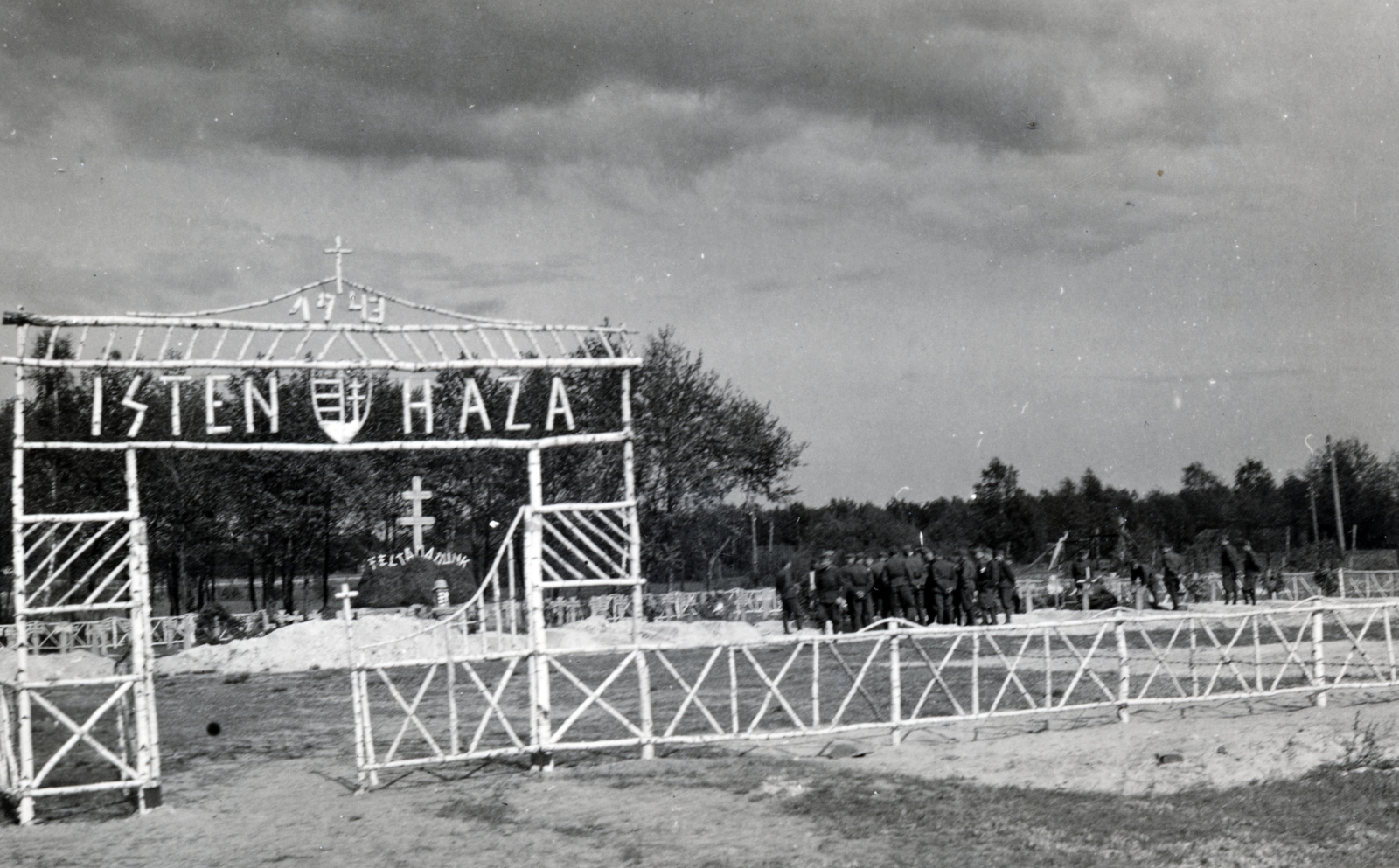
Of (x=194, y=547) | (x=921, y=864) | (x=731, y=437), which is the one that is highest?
(x=731, y=437)

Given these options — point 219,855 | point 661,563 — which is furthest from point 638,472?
point 219,855

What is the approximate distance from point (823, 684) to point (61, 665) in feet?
51.3

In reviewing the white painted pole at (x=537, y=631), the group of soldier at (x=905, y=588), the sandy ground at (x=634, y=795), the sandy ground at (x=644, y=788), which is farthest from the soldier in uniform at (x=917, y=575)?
the white painted pole at (x=537, y=631)

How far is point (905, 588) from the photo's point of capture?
24.7m

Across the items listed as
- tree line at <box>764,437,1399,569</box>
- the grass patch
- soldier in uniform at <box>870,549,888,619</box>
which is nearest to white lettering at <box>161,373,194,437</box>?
the grass patch

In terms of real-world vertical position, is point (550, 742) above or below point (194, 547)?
below

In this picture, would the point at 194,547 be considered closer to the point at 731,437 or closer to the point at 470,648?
the point at 470,648

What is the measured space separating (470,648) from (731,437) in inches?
694

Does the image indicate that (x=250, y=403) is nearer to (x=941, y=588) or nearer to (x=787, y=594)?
(x=787, y=594)

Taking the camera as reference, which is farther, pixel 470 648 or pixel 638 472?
pixel 638 472

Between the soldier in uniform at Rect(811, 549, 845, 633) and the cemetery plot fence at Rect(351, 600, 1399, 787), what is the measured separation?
77 centimetres

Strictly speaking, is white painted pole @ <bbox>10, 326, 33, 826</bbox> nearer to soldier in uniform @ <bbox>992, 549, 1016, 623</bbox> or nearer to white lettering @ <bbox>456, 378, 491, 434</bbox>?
white lettering @ <bbox>456, 378, 491, 434</bbox>

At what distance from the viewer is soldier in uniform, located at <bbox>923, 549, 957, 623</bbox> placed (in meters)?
25.7

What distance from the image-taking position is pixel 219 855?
877 centimetres
